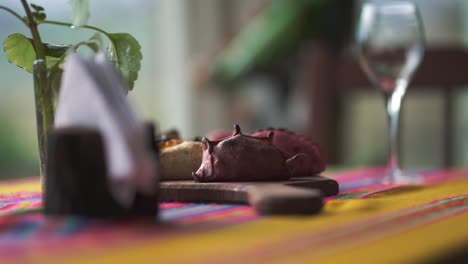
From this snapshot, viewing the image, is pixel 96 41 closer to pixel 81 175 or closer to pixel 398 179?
pixel 81 175

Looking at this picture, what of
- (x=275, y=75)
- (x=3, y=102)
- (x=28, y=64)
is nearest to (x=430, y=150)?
(x=275, y=75)

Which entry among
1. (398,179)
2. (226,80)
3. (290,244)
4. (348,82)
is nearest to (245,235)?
(290,244)

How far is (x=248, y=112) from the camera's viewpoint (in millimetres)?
3043

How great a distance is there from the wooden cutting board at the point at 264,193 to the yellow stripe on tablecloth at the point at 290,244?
1 centimetres

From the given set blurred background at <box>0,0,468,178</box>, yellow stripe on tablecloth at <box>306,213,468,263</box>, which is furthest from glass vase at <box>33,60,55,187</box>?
blurred background at <box>0,0,468,178</box>

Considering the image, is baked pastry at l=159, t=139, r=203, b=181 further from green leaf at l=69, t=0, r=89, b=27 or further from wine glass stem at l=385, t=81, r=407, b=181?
wine glass stem at l=385, t=81, r=407, b=181

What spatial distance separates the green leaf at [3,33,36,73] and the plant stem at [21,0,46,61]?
0.03 feet

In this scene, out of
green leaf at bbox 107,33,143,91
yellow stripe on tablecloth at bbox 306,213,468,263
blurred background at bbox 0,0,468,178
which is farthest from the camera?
blurred background at bbox 0,0,468,178

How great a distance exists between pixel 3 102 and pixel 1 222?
2.31 metres

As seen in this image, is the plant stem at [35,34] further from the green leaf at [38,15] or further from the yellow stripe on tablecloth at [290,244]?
the yellow stripe on tablecloth at [290,244]

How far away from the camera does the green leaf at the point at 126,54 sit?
22.5 inches

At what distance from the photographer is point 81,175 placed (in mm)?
434

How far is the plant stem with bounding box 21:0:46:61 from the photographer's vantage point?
1.88ft

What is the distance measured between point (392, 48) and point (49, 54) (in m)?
0.42
